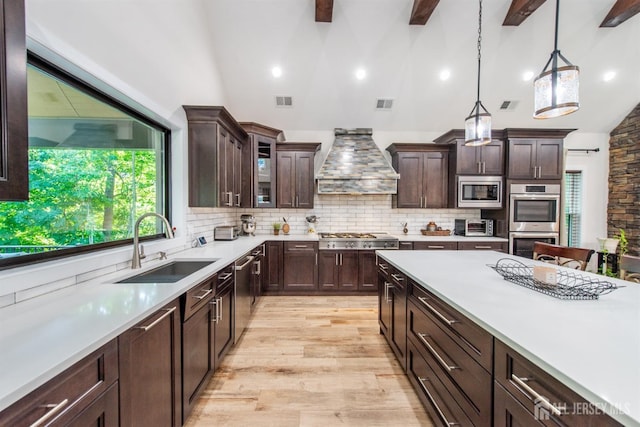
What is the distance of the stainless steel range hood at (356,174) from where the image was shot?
4.38 m

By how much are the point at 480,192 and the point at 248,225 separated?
3.92 meters

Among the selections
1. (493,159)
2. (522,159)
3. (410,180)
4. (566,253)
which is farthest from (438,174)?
(566,253)

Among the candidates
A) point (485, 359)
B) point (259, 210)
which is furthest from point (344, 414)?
point (259, 210)

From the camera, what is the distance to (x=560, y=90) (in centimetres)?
156

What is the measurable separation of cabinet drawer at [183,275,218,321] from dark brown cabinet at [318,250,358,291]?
2.31 m

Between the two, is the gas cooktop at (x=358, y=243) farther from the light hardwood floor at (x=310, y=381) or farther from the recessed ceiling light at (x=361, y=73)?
the recessed ceiling light at (x=361, y=73)

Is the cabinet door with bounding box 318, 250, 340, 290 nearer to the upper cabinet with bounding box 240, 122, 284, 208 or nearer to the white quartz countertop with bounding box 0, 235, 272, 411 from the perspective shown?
the upper cabinet with bounding box 240, 122, 284, 208

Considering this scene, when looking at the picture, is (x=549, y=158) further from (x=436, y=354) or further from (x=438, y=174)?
(x=436, y=354)

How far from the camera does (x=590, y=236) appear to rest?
4941mm

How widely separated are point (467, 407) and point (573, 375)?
74cm

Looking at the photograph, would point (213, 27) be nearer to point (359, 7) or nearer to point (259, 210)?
point (359, 7)

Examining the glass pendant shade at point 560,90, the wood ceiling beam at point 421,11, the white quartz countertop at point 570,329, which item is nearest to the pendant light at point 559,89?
the glass pendant shade at point 560,90

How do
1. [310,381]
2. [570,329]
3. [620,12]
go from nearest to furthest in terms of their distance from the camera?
[570,329] → [310,381] → [620,12]

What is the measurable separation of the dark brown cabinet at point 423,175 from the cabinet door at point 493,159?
543 mm
